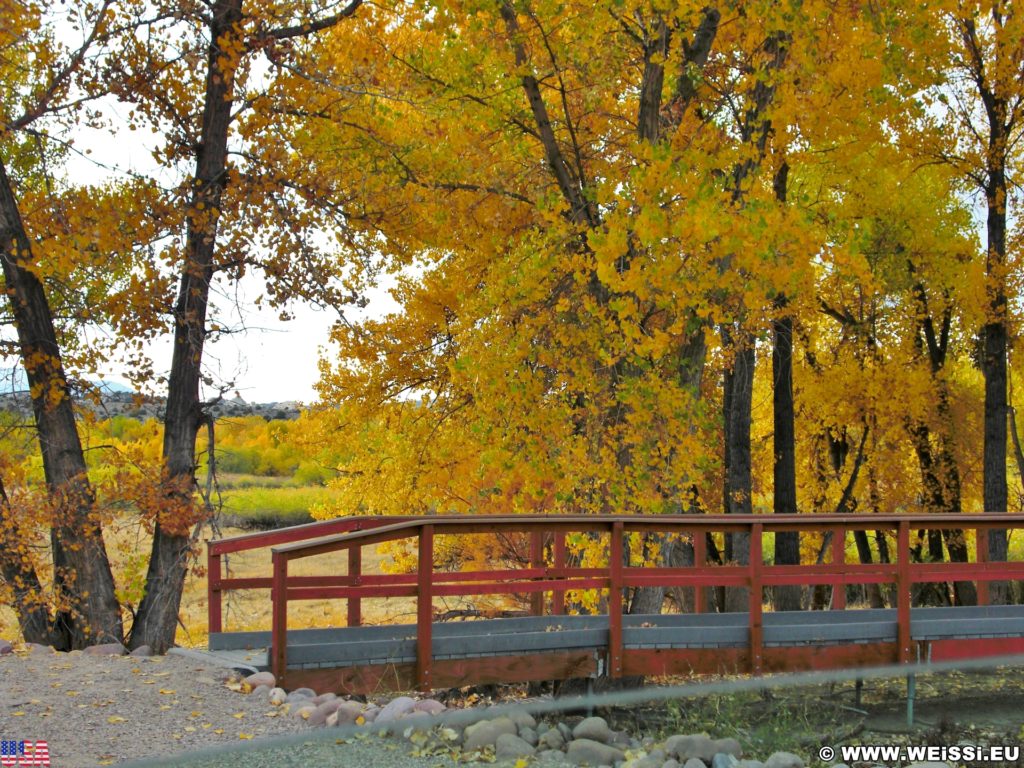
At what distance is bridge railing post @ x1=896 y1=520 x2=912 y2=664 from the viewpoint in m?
9.01

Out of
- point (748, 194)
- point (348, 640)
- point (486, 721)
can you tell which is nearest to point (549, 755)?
point (486, 721)

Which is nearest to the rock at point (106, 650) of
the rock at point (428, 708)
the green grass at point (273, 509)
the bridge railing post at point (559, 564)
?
the rock at point (428, 708)

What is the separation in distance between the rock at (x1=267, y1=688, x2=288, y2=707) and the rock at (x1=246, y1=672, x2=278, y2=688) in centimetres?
26

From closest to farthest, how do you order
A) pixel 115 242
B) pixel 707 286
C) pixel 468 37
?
pixel 707 286 < pixel 115 242 < pixel 468 37

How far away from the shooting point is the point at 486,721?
6.59 metres

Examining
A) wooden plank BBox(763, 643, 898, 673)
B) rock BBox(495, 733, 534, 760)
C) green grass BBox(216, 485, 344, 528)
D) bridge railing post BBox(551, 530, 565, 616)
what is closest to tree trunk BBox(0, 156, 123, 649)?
bridge railing post BBox(551, 530, 565, 616)

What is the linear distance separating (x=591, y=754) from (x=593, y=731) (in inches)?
22.3

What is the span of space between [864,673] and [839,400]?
1249 cm

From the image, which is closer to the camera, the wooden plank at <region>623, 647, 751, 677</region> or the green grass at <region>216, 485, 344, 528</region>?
the wooden plank at <region>623, 647, 751, 677</region>

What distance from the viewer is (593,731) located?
7121 millimetres

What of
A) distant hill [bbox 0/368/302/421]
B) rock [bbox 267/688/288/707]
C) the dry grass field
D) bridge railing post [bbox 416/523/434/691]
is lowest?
the dry grass field

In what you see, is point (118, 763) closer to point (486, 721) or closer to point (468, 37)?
point (486, 721)

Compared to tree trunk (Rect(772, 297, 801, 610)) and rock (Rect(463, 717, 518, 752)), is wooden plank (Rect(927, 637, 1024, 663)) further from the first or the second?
tree trunk (Rect(772, 297, 801, 610))

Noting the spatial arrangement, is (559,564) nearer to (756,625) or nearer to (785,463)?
(756,625)
